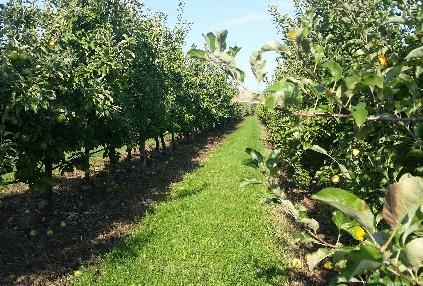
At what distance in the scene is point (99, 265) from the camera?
7.62 metres

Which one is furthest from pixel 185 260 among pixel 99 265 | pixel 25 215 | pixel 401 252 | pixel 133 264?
pixel 401 252

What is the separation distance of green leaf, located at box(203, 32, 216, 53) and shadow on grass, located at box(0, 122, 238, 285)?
636 centimetres

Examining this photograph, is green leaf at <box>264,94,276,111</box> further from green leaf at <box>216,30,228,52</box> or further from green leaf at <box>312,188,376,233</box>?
green leaf at <box>312,188,376,233</box>

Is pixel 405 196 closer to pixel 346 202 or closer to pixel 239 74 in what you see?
pixel 346 202

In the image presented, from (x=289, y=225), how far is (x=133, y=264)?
14.6 feet

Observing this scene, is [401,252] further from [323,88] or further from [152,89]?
[152,89]

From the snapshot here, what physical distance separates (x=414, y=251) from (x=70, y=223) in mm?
9928

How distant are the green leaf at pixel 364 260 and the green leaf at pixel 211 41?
1.12 metres

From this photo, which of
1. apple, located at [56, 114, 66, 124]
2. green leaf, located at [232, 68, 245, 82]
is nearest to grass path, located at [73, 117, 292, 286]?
apple, located at [56, 114, 66, 124]

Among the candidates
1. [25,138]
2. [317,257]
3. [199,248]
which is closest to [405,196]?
[317,257]

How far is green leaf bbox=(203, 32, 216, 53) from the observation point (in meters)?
1.77

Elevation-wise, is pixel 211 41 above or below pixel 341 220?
above

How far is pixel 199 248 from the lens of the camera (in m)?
8.57

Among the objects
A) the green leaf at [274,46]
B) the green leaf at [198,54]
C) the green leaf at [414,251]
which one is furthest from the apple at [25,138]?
the green leaf at [414,251]
